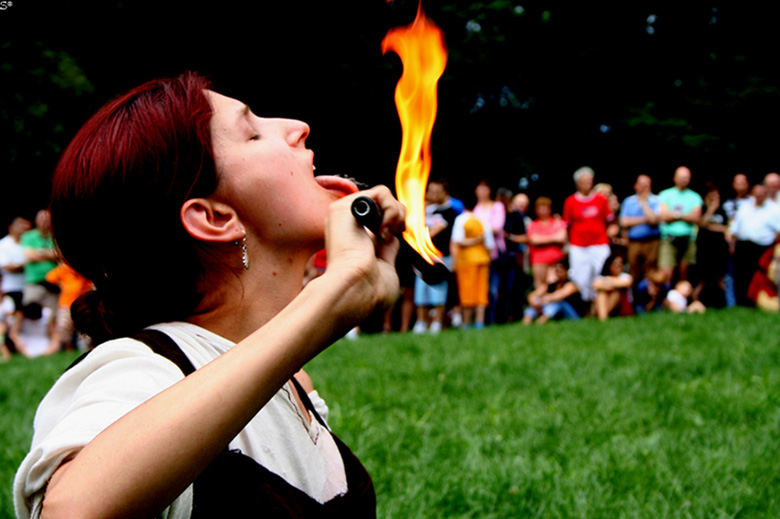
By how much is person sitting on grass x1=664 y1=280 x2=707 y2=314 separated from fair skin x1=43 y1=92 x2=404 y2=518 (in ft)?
28.0

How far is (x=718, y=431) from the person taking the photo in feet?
12.8

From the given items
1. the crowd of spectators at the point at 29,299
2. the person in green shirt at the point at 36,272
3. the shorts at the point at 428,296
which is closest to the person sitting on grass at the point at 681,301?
the shorts at the point at 428,296

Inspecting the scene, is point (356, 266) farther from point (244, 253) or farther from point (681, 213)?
point (681, 213)

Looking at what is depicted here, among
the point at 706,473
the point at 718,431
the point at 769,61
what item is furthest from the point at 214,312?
the point at 769,61

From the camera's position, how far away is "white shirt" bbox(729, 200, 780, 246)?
9.54 meters

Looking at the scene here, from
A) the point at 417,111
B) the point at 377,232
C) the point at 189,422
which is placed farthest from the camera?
the point at 417,111

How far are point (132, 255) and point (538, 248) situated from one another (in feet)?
29.3

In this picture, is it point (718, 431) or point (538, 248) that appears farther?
point (538, 248)

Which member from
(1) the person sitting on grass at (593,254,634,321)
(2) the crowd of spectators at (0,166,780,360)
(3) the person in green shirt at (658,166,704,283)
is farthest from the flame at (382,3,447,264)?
(3) the person in green shirt at (658,166,704,283)

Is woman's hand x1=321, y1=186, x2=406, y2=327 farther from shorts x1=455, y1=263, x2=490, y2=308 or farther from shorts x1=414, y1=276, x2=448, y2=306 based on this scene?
shorts x1=455, y1=263, x2=490, y2=308

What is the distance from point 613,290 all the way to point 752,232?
6.35ft

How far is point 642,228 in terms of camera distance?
32.1 feet

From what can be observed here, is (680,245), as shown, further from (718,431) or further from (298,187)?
(298,187)

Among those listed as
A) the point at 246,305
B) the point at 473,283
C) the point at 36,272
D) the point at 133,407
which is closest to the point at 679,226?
the point at 473,283
